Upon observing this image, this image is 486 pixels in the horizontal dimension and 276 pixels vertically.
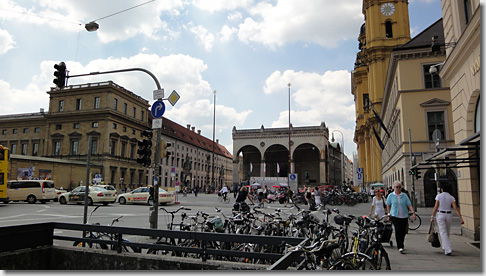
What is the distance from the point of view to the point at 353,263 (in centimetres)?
455

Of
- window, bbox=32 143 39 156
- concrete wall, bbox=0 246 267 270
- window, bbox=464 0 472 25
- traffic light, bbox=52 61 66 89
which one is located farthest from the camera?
window, bbox=32 143 39 156

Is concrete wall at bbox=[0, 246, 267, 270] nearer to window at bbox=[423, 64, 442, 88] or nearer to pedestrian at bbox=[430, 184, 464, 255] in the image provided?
pedestrian at bbox=[430, 184, 464, 255]

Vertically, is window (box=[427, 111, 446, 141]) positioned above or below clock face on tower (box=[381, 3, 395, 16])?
below

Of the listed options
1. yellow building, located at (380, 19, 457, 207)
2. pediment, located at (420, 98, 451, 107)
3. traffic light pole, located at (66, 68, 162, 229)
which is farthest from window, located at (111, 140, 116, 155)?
traffic light pole, located at (66, 68, 162, 229)

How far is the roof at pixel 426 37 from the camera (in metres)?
26.6

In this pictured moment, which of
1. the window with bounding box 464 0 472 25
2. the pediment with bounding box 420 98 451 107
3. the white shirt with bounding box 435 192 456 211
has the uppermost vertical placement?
the pediment with bounding box 420 98 451 107

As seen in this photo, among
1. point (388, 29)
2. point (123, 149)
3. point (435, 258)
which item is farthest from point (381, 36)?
point (435, 258)

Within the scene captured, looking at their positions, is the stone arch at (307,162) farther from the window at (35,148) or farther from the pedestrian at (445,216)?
the pedestrian at (445,216)

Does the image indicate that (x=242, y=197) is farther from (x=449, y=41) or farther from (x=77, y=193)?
(x=77, y=193)

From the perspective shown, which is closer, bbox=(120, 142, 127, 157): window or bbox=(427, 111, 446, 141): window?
bbox=(427, 111, 446, 141): window

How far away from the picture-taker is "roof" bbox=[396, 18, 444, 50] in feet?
87.3

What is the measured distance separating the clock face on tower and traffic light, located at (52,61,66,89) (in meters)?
48.4

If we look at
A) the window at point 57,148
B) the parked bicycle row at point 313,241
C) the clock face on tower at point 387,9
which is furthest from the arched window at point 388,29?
the window at point 57,148

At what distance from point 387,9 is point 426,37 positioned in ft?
77.1
